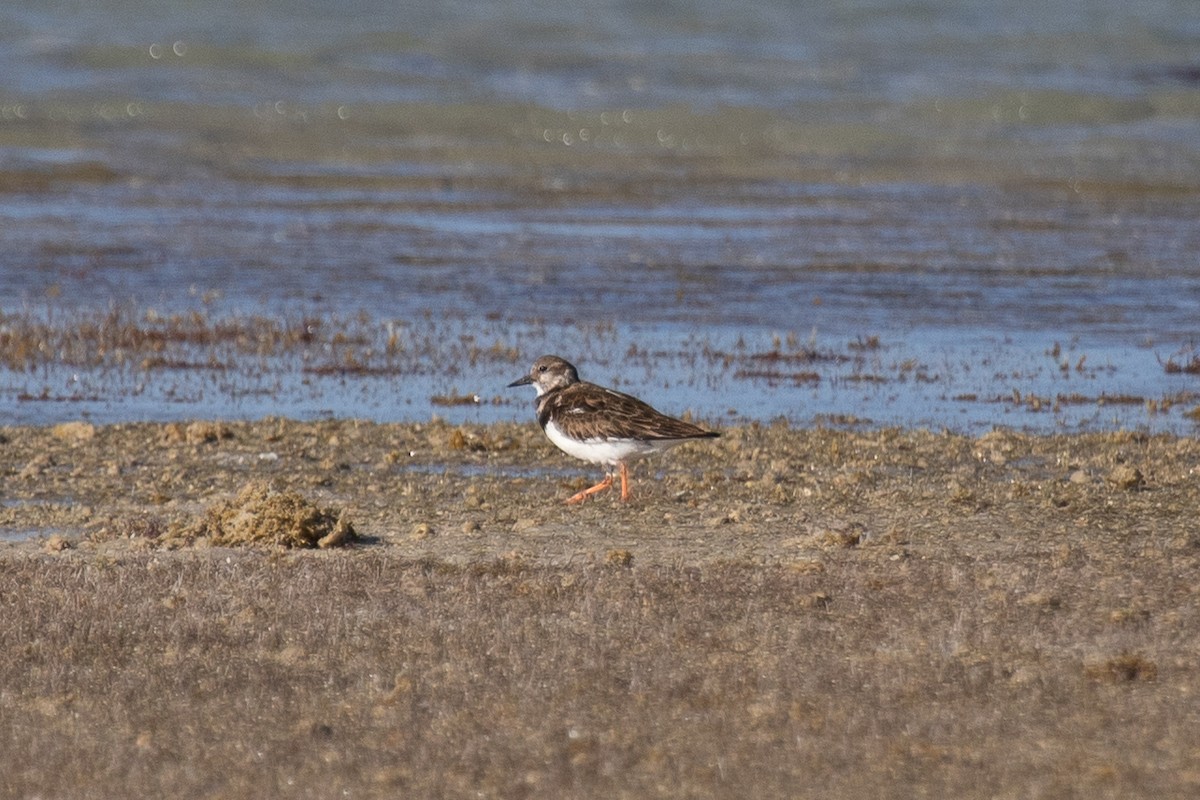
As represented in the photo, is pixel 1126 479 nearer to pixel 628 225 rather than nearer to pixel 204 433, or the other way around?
pixel 204 433

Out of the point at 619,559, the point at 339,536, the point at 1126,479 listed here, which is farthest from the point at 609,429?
the point at 1126,479

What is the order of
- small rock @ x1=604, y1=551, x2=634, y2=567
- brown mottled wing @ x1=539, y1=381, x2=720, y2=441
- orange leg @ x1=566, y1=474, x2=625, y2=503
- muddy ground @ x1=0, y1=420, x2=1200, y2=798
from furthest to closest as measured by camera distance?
orange leg @ x1=566, y1=474, x2=625, y2=503 < brown mottled wing @ x1=539, y1=381, x2=720, y2=441 < small rock @ x1=604, y1=551, x2=634, y2=567 < muddy ground @ x1=0, y1=420, x2=1200, y2=798

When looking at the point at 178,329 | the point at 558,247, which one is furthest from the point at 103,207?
the point at 178,329

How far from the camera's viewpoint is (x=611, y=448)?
1234 cm

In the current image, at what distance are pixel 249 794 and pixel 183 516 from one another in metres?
4.89

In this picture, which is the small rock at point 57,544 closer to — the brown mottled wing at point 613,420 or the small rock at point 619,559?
the small rock at point 619,559

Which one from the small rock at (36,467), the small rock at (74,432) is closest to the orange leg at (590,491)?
the small rock at (36,467)

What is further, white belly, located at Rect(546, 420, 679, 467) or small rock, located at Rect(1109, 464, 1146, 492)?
small rock, located at Rect(1109, 464, 1146, 492)

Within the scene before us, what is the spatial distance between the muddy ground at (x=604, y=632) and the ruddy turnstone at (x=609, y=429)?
1.11 feet

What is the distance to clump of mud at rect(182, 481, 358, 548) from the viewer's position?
11.0m

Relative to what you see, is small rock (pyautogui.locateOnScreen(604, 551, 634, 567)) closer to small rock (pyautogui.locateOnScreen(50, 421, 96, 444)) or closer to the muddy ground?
the muddy ground

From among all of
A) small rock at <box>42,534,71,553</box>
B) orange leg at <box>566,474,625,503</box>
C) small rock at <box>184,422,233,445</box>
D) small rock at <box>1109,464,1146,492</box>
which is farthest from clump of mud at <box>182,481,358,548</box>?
small rock at <box>1109,464,1146,492</box>

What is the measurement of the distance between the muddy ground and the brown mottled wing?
45 cm

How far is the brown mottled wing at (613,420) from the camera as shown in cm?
1232
